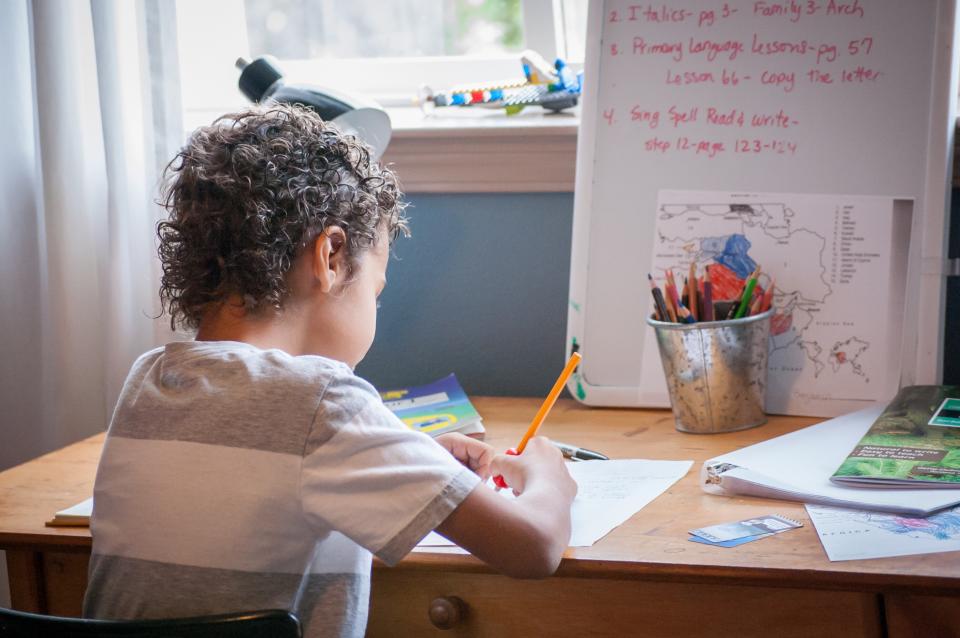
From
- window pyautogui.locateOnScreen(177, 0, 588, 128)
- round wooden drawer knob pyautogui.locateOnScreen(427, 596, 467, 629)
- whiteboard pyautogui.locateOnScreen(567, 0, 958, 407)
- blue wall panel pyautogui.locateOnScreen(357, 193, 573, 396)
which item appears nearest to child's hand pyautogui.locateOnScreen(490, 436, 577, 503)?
round wooden drawer knob pyautogui.locateOnScreen(427, 596, 467, 629)

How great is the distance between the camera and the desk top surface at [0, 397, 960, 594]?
789mm

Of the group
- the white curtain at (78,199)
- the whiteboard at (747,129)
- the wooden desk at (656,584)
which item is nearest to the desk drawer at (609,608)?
the wooden desk at (656,584)

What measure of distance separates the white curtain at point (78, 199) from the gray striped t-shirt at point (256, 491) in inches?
25.7

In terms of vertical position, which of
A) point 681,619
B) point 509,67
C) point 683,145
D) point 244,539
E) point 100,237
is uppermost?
point 509,67

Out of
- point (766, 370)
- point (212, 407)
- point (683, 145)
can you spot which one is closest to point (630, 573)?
point (212, 407)

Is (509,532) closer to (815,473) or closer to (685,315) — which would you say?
(815,473)

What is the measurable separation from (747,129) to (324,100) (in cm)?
53

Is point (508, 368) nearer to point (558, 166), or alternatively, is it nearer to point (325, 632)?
point (558, 166)

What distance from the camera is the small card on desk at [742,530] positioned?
866 mm

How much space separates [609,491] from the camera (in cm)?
101

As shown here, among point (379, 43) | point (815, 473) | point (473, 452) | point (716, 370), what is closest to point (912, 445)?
point (815, 473)

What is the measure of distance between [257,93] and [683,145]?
55 centimetres

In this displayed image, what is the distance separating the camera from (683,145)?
1.30 m

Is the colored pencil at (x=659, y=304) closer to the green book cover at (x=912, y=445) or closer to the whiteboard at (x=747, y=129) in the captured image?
the whiteboard at (x=747, y=129)
